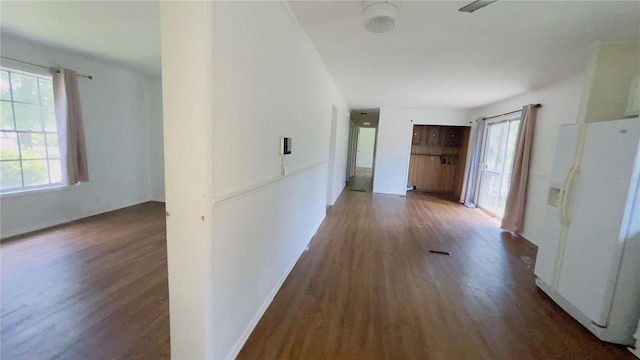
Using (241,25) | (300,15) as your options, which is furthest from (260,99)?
(300,15)

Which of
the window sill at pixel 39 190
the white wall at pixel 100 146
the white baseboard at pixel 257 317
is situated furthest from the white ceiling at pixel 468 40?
the window sill at pixel 39 190

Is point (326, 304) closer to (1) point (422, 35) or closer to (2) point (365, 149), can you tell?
(1) point (422, 35)

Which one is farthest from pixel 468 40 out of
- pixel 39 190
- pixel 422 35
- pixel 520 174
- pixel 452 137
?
pixel 452 137

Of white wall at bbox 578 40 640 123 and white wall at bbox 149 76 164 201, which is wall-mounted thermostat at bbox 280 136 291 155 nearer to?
white wall at bbox 578 40 640 123

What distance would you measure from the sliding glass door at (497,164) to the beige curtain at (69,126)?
279 inches

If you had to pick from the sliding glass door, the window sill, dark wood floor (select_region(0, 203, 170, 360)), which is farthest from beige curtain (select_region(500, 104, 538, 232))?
the window sill

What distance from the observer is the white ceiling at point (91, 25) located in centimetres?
223

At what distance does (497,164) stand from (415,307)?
465 cm

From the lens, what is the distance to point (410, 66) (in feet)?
10.4

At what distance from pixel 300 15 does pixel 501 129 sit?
5.25 meters

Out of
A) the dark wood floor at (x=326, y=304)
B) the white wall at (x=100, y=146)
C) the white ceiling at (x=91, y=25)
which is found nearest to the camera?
the dark wood floor at (x=326, y=304)

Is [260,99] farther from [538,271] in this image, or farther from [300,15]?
[538,271]

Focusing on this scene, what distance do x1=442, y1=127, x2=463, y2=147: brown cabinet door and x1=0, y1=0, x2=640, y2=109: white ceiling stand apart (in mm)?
3689

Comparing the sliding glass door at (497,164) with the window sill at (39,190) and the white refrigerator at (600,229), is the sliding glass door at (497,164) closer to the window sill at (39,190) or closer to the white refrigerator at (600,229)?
the white refrigerator at (600,229)
